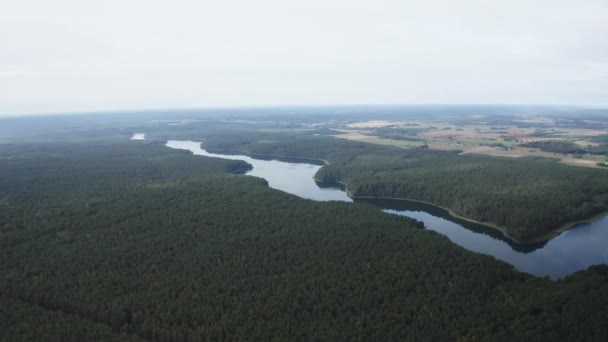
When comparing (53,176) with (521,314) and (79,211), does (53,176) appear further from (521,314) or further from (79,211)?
(521,314)

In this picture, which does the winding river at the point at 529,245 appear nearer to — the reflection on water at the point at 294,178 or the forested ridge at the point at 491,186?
the forested ridge at the point at 491,186

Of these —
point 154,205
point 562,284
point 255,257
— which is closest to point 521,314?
point 562,284

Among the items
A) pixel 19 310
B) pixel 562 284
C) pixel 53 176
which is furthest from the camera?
pixel 53 176

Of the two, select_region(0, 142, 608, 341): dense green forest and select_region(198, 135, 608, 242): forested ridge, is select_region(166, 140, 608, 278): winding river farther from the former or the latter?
select_region(0, 142, 608, 341): dense green forest

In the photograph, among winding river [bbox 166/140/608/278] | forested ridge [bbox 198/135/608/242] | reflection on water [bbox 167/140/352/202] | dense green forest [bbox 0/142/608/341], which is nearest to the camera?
dense green forest [bbox 0/142/608/341]

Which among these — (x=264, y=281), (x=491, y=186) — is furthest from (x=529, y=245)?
(x=264, y=281)

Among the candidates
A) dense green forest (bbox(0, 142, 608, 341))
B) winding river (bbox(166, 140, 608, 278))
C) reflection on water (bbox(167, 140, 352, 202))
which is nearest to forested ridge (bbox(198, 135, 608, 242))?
winding river (bbox(166, 140, 608, 278))
